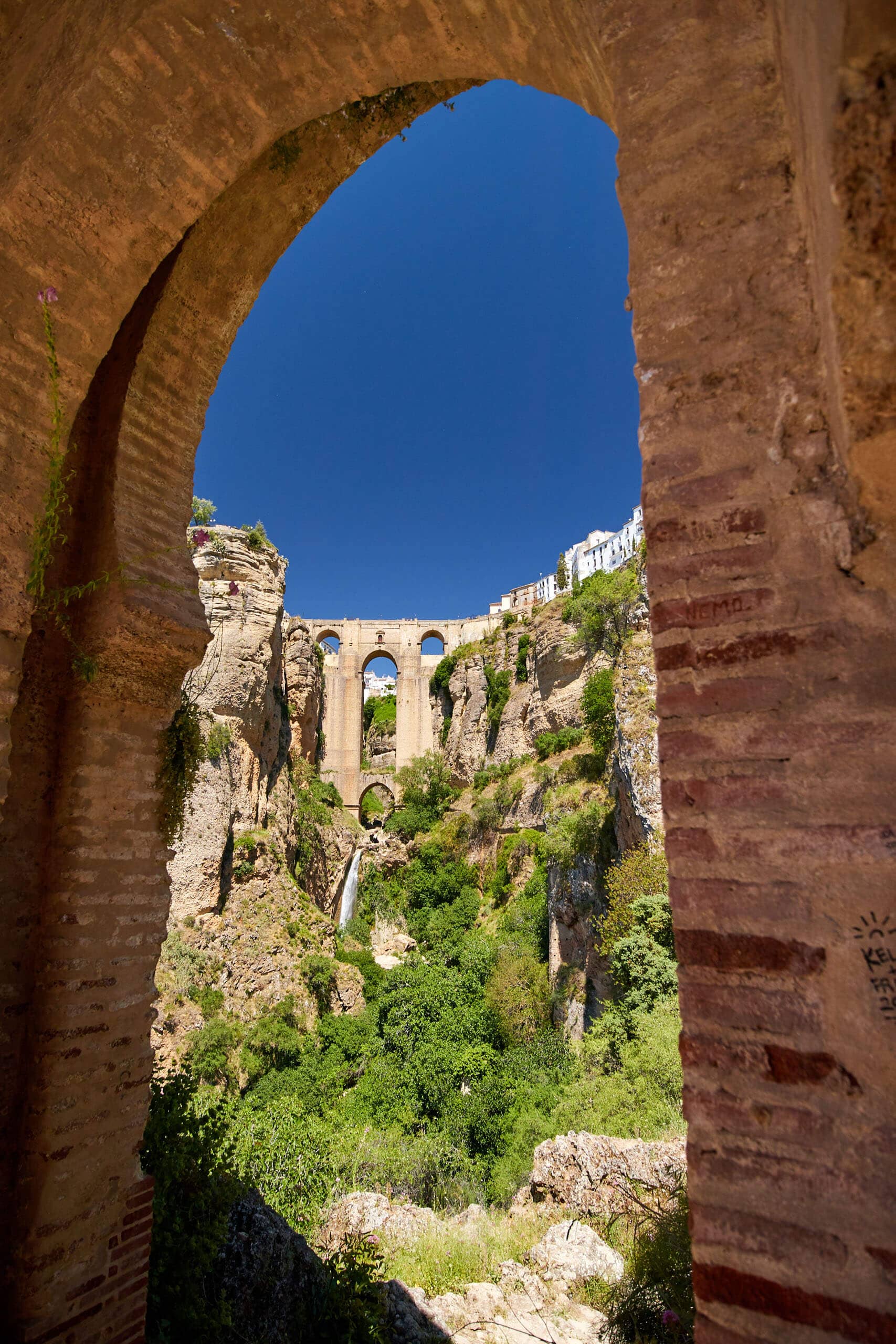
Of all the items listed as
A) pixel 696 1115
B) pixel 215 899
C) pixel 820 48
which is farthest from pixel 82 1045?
pixel 215 899

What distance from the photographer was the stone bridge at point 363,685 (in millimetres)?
39375

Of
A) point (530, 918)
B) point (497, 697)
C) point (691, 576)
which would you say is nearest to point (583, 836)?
point (530, 918)

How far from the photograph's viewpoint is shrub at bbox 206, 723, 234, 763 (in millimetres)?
17000

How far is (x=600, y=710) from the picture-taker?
23047 mm

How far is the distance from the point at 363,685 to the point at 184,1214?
37.8m

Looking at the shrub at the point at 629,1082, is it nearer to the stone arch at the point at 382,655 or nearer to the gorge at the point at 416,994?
the gorge at the point at 416,994

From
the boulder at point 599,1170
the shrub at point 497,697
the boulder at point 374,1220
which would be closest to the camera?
the boulder at point 599,1170

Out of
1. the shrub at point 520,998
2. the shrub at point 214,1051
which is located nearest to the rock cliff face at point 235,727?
the shrub at point 214,1051

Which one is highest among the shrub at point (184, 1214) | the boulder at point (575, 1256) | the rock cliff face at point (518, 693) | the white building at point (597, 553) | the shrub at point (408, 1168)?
the white building at point (597, 553)

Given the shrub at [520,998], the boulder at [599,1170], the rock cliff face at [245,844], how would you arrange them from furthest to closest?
1. the shrub at [520,998]
2. the rock cliff face at [245,844]
3. the boulder at [599,1170]

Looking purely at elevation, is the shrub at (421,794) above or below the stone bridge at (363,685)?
below

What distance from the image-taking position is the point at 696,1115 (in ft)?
4.32

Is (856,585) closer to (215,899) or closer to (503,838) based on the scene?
(215,899)

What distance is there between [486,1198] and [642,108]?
15.7m
